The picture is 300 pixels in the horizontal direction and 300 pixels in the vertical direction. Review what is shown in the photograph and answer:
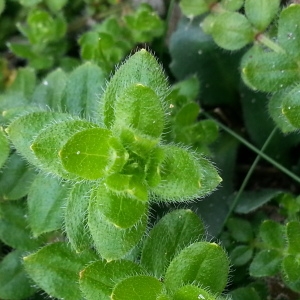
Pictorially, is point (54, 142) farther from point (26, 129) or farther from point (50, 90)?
point (50, 90)

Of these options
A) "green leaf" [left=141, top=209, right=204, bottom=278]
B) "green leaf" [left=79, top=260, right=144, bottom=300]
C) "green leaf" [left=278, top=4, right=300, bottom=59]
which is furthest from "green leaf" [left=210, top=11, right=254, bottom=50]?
"green leaf" [left=79, top=260, right=144, bottom=300]

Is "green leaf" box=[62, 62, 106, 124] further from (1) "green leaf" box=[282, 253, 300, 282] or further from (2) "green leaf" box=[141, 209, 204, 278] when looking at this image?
(1) "green leaf" box=[282, 253, 300, 282]

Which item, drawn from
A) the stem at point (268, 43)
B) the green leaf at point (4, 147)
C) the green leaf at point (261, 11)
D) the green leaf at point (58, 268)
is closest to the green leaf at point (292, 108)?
the stem at point (268, 43)

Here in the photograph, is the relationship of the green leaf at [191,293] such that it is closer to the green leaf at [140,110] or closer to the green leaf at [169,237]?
the green leaf at [169,237]

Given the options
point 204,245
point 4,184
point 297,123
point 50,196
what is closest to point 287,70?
point 297,123

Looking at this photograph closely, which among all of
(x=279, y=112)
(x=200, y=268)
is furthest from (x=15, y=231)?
(x=279, y=112)

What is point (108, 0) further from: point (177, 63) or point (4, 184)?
point (4, 184)
